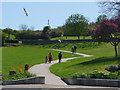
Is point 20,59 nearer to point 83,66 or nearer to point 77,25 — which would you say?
point 83,66

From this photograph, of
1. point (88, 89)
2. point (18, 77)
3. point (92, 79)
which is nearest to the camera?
point (88, 89)

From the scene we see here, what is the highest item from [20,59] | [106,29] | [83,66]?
[106,29]

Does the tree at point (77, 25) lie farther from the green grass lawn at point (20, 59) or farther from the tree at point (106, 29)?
the tree at point (106, 29)

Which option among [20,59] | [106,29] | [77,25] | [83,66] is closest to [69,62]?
[106,29]

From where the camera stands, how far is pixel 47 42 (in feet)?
272

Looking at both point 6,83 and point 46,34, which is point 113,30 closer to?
point 6,83

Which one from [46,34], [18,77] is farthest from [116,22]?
[46,34]

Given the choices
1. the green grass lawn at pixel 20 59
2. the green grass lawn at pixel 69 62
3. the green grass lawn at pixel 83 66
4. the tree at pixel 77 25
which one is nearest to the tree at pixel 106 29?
the green grass lawn at pixel 69 62

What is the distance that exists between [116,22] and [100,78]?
16576mm

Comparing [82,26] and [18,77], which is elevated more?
[82,26]

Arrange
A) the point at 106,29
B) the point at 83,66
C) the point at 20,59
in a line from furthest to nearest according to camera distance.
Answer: the point at 20,59 < the point at 106,29 < the point at 83,66

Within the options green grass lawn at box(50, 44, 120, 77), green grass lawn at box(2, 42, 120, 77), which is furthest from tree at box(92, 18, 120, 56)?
green grass lawn at box(50, 44, 120, 77)

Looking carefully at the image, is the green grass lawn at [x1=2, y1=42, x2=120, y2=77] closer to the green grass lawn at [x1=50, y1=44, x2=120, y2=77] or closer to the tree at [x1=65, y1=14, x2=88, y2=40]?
the green grass lawn at [x1=50, y1=44, x2=120, y2=77]

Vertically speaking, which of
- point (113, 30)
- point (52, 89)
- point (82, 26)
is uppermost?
point (82, 26)
